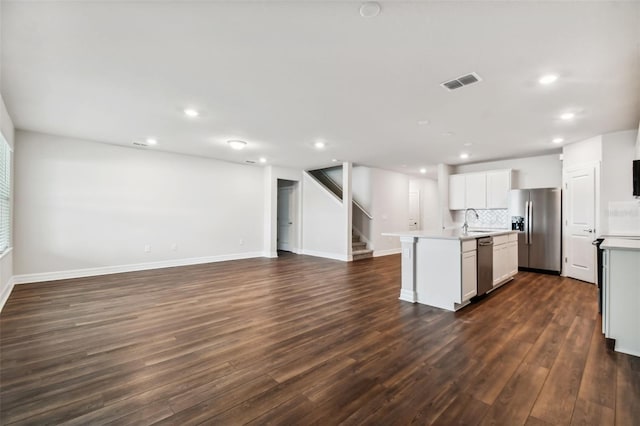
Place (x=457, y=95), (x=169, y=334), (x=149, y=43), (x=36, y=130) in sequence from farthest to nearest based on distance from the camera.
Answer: (x=36, y=130)
(x=457, y=95)
(x=169, y=334)
(x=149, y=43)

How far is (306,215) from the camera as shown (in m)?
8.81

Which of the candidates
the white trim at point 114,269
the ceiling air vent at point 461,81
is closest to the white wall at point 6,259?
the white trim at point 114,269

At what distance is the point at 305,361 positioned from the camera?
2.33 m

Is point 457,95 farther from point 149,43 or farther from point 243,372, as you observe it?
point 243,372

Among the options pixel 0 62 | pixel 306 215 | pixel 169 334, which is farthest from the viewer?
pixel 306 215

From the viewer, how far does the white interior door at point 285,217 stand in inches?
367

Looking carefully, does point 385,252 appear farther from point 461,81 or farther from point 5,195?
point 5,195

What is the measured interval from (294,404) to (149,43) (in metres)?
2.93

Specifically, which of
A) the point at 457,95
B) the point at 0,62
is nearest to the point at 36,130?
the point at 0,62

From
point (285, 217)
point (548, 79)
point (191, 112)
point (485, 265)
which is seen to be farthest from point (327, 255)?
point (548, 79)

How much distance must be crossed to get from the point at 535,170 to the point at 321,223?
5.44 metres

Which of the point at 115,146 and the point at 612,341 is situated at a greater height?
the point at 115,146

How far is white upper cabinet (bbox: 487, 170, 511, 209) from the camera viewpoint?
662 centimetres

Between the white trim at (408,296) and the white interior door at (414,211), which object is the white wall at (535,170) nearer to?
the white interior door at (414,211)
